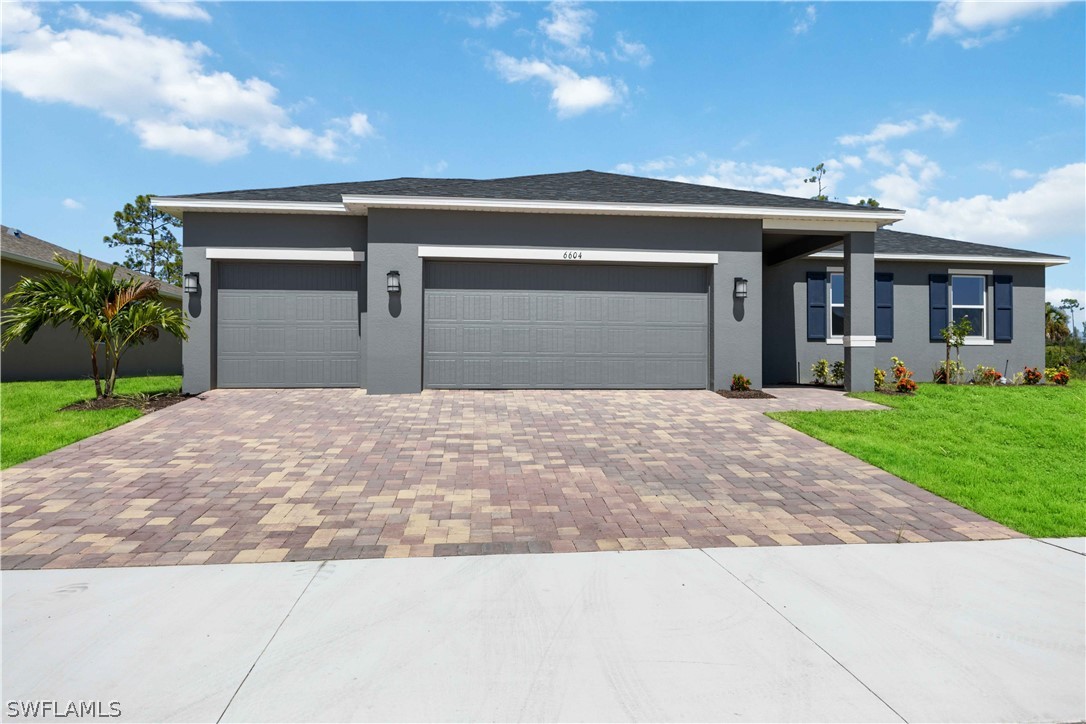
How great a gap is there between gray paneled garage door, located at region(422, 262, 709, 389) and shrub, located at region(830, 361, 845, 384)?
181 inches

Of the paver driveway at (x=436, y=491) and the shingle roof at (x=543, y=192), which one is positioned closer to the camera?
the paver driveway at (x=436, y=491)

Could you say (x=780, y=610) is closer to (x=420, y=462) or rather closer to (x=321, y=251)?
(x=420, y=462)

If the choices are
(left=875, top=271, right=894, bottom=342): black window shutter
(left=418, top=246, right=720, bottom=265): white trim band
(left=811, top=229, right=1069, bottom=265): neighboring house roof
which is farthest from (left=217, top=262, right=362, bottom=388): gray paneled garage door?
(left=875, top=271, right=894, bottom=342): black window shutter

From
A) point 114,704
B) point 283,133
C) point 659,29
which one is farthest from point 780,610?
point 283,133

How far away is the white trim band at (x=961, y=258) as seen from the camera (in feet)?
50.3

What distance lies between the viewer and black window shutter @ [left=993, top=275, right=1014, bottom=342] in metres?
16.0

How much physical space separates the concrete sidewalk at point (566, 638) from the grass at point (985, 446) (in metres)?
1.50

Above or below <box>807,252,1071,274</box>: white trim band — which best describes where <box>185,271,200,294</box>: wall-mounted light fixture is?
below

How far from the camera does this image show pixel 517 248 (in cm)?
1204

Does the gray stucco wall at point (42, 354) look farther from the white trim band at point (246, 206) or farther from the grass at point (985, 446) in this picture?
the grass at point (985, 446)

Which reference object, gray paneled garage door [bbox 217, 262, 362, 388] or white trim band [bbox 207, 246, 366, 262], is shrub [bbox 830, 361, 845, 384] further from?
white trim band [bbox 207, 246, 366, 262]

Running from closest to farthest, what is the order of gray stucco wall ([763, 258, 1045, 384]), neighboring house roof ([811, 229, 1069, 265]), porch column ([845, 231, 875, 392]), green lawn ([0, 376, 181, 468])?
green lawn ([0, 376, 181, 468])
porch column ([845, 231, 875, 392])
neighboring house roof ([811, 229, 1069, 265])
gray stucco wall ([763, 258, 1045, 384])

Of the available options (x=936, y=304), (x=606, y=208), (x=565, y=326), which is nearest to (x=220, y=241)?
(x=565, y=326)

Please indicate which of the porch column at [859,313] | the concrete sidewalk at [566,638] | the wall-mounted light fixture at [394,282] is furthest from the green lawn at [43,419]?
the porch column at [859,313]
